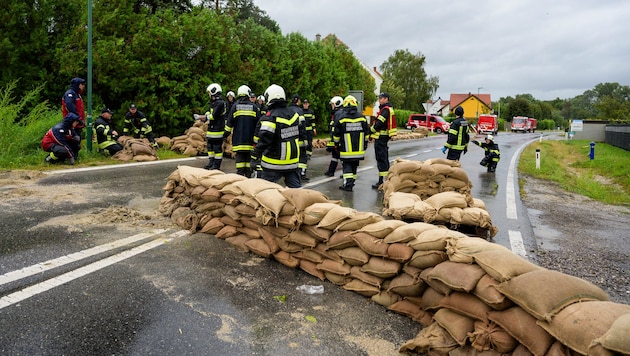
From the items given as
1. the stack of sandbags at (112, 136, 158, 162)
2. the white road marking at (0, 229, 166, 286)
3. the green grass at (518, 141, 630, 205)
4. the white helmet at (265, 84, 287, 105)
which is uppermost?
the white helmet at (265, 84, 287, 105)

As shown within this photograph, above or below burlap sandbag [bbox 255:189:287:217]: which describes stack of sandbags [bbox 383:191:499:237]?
below

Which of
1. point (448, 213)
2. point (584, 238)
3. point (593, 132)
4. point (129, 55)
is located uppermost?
point (129, 55)

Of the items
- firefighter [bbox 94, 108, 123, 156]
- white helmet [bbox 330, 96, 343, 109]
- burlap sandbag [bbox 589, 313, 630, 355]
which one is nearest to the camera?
burlap sandbag [bbox 589, 313, 630, 355]

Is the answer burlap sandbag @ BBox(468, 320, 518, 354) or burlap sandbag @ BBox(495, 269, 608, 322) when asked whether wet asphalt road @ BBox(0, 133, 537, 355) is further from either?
burlap sandbag @ BBox(495, 269, 608, 322)

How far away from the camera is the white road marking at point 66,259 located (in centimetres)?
380

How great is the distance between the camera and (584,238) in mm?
6199

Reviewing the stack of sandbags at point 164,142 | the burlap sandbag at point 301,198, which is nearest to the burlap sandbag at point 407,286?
the burlap sandbag at point 301,198

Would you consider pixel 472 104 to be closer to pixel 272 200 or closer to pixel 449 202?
pixel 449 202

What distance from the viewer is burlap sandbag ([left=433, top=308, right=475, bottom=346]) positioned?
2.78 metres

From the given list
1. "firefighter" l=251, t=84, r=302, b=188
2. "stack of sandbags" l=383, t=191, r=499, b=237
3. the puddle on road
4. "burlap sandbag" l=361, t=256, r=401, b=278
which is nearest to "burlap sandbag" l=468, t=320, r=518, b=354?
"burlap sandbag" l=361, t=256, r=401, b=278

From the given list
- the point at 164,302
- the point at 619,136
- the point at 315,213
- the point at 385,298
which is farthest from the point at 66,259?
the point at 619,136

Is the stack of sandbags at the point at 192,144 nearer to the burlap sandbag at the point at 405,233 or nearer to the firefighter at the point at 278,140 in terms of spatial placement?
the firefighter at the point at 278,140

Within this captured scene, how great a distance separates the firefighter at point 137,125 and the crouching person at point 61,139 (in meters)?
2.93

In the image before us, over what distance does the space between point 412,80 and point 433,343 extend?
270ft
